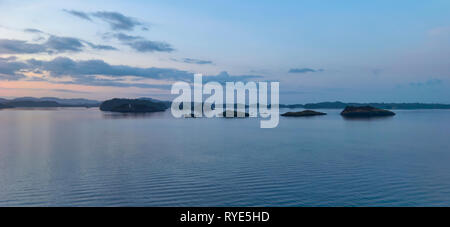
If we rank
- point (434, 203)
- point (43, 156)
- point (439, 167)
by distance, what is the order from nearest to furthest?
point (434, 203), point (439, 167), point (43, 156)

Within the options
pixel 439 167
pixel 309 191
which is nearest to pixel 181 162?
pixel 309 191

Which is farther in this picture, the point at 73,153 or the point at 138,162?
the point at 73,153
